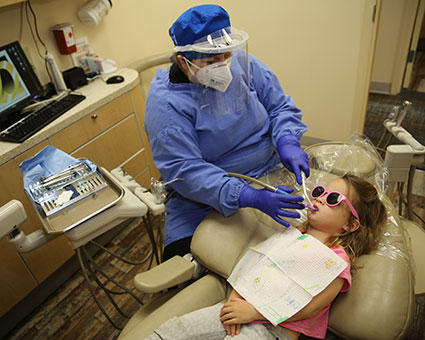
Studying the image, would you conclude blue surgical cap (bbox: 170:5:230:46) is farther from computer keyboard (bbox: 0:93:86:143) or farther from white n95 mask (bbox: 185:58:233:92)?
computer keyboard (bbox: 0:93:86:143)

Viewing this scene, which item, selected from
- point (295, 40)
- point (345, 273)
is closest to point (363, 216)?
point (345, 273)

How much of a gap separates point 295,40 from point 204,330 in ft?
7.38

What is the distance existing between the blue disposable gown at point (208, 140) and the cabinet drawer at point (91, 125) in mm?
755

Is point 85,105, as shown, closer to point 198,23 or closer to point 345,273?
point 198,23

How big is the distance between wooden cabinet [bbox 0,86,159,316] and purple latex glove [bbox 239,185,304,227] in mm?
1160

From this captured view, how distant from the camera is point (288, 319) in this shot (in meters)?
1.00

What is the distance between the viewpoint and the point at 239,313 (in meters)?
1.02

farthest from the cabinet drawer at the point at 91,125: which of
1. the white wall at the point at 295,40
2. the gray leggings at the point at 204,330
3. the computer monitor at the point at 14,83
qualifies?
the gray leggings at the point at 204,330

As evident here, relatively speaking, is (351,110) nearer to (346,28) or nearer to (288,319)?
(346,28)

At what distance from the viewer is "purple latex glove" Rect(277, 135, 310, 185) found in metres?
1.29

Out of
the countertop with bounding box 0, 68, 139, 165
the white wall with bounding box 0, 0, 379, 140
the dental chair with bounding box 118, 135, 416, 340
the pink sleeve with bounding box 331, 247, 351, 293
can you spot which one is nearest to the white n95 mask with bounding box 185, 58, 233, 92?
the dental chair with bounding box 118, 135, 416, 340

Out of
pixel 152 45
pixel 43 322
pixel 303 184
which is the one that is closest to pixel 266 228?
pixel 303 184

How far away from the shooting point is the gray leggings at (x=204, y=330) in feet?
3.26

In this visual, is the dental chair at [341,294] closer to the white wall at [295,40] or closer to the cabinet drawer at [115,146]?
the cabinet drawer at [115,146]
